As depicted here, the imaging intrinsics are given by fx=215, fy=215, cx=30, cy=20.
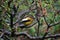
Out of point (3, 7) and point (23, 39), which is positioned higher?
point (3, 7)

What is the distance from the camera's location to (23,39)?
3.07m

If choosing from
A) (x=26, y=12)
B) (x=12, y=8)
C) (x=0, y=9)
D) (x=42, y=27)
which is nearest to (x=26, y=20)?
(x=42, y=27)

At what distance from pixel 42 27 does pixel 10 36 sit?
83 cm

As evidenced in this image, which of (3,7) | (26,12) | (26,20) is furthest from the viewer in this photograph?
(26,20)

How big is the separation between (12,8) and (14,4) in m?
0.20

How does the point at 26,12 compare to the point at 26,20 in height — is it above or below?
above

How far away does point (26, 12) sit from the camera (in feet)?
9.73

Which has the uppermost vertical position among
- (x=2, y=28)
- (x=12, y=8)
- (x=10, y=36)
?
(x=12, y=8)

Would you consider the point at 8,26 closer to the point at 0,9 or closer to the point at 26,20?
the point at 0,9

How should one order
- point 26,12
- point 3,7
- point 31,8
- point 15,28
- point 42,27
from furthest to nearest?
point 42,27 < point 26,12 < point 31,8 < point 15,28 < point 3,7

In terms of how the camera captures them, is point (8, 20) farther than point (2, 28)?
Yes

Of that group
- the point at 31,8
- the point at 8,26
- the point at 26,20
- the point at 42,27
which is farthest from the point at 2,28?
the point at 26,20

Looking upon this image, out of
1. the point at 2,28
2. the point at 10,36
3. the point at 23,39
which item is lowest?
the point at 23,39

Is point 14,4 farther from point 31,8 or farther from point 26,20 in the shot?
point 26,20
